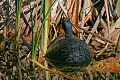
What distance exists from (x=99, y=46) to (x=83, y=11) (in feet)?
0.97

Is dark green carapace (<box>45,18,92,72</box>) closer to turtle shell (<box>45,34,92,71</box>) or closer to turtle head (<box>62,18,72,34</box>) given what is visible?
turtle shell (<box>45,34,92,71</box>)

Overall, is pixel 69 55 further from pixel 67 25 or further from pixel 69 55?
pixel 67 25

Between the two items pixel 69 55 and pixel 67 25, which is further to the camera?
pixel 67 25

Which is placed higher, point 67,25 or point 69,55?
point 67,25

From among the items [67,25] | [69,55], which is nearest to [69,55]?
[69,55]

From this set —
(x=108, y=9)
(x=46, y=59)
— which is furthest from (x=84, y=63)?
(x=108, y=9)

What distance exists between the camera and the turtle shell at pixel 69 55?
87.9 inches

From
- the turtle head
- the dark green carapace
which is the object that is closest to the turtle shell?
the dark green carapace

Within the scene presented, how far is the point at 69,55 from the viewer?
224cm

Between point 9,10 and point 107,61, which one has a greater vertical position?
point 9,10

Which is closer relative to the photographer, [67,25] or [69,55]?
[69,55]

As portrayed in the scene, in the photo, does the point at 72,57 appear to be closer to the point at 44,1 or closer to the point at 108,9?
the point at 44,1

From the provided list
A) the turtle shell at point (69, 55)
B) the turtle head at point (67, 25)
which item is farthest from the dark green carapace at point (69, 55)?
the turtle head at point (67, 25)

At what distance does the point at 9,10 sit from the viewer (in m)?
2.59
